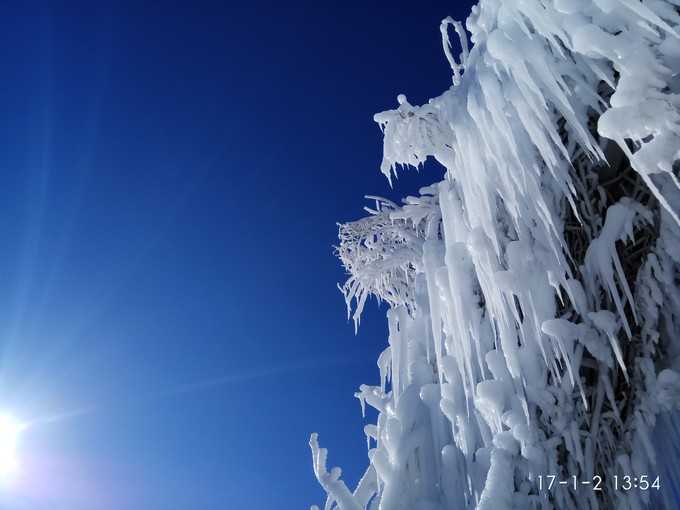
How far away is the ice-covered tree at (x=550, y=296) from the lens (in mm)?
2158

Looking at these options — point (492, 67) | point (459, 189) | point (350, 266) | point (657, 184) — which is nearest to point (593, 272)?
point (657, 184)

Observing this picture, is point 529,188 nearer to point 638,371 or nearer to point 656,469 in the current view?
point 638,371

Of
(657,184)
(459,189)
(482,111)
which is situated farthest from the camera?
(459,189)

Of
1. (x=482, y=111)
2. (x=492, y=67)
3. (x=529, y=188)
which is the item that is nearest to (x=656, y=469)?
(x=529, y=188)

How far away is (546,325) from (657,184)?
2.51 feet

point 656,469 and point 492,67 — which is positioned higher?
point 492,67

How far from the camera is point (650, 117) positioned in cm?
159

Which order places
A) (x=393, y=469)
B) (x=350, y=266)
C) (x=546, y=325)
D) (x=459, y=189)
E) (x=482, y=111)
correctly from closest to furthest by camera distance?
(x=546, y=325), (x=482, y=111), (x=393, y=469), (x=459, y=189), (x=350, y=266)

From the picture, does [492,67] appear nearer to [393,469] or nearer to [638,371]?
[638,371]

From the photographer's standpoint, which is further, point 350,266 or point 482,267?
point 350,266

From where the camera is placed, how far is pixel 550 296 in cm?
234

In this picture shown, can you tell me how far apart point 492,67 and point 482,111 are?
8.2 inches

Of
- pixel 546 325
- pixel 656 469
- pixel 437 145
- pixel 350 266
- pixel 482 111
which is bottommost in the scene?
pixel 656 469

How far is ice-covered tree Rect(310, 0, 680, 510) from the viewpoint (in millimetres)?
2158
